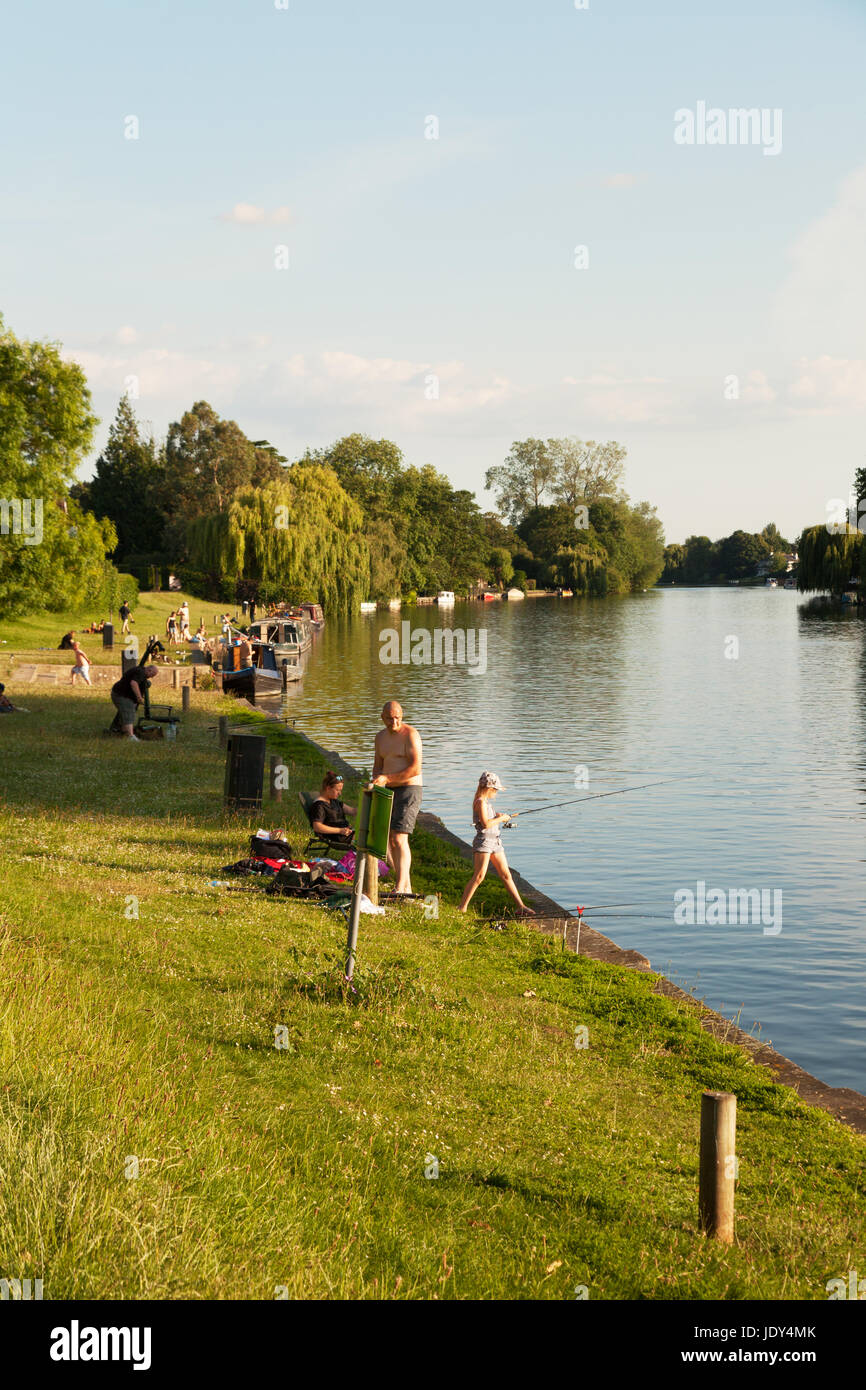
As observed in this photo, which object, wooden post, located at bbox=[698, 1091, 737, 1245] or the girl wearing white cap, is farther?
the girl wearing white cap

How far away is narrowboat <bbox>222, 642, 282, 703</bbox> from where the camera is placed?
41.1m

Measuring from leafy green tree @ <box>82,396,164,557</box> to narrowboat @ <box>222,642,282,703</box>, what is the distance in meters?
62.5

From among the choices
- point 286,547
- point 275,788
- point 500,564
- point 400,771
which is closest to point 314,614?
point 286,547

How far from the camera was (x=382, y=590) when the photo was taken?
9800 centimetres

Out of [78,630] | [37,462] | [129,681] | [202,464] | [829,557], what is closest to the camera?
[129,681]

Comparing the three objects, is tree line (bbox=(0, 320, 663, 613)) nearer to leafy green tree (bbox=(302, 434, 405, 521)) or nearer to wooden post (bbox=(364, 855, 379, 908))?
leafy green tree (bbox=(302, 434, 405, 521))

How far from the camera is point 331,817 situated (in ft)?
50.3

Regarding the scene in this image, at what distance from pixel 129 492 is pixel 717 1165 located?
10988 cm

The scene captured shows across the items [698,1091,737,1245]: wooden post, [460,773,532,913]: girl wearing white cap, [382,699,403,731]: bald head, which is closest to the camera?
[698,1091,737,1245]: wooden post

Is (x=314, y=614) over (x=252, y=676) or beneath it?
over

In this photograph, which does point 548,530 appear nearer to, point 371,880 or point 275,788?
point 275,788

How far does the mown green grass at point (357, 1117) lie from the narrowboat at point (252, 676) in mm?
28235

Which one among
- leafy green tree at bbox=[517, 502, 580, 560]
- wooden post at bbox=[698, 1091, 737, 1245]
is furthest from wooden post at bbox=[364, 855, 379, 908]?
leafy green tree at bbox=[517, 502, 580, 560]

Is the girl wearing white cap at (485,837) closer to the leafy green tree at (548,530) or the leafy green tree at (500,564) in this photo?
the leafy green tree at (500,564)
